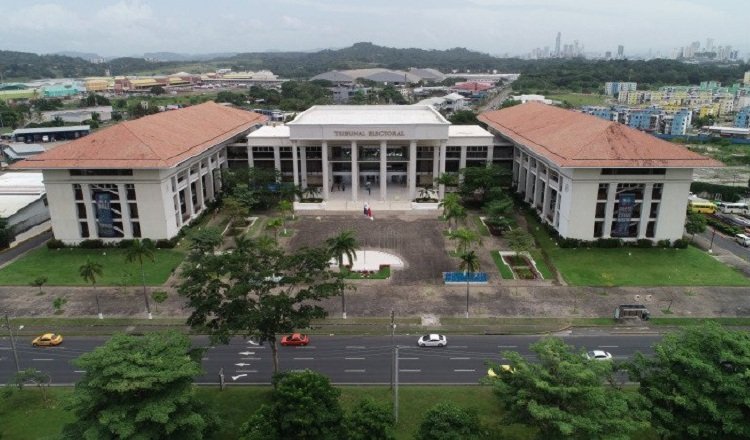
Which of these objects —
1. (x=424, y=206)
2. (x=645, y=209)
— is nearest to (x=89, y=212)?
(x=424, y=206)

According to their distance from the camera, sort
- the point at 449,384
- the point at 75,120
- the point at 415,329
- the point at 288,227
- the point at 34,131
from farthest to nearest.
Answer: the point at 75,120 < the point at 34,131 < the point at 288,227 < the point at 415,329 < the point at 449,384

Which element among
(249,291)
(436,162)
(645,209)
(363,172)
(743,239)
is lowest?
(743,239)

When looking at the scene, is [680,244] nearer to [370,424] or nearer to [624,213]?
[624,213]

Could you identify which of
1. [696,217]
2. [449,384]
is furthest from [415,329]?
[696,217]

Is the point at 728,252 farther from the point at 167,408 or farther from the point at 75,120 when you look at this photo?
the point at 75,120

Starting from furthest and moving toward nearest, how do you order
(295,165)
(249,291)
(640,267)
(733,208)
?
(295,165)
(733,208)
(640,267)
(249,291)

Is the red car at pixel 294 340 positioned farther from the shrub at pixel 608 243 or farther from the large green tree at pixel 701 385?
the shrub at pixel 608 243

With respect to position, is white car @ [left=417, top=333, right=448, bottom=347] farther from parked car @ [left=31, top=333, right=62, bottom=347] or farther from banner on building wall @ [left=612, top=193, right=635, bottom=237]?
banner on building wall @ [left=612, top=193, right=635, bottom=237]
